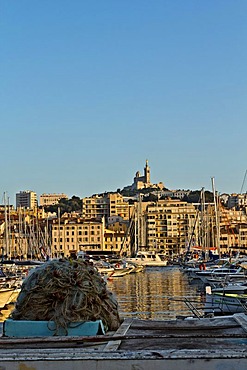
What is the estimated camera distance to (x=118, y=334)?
6.34 m

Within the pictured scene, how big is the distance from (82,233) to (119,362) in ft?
562

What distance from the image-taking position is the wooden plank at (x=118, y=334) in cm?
562

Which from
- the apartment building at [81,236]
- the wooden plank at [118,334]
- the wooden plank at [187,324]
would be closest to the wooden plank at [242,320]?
the wooden plank at [187,324]

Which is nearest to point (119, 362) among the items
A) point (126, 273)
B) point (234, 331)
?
point (234, 331)

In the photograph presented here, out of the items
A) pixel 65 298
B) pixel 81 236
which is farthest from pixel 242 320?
pixel 81 236

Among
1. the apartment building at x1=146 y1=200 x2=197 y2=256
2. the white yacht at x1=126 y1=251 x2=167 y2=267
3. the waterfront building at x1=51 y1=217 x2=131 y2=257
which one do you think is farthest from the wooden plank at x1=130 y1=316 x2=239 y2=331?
the apartment building at x1=146 y1=200 x2=197 y2=256

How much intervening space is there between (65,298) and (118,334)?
84cm

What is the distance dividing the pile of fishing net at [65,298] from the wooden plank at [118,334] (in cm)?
12

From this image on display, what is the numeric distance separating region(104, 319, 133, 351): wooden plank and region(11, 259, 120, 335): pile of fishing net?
0.12 meters

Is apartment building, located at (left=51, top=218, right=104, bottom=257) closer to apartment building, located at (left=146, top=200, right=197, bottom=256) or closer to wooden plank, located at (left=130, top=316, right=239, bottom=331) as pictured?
apartment building, located at (left=146, top=200, right=197, bottom=256)

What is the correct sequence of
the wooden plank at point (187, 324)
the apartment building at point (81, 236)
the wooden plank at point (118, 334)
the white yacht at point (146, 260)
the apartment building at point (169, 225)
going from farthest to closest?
1. the apartment building at point (169, 225)
2. the apartment building at point (81, 236)
3. the white yacht at point (146, 260)
4. the wooden plank at point (187, 324)
5. the wooden plank at point (118, 334)

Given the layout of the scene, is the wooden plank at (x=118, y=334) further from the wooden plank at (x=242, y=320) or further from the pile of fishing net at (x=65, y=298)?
the wooden plank at (x=242, y=320)

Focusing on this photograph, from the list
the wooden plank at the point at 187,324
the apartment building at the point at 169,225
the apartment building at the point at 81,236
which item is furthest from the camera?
the apartment building at the point at 169,225

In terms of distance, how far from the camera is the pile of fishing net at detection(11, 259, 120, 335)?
679 cm
